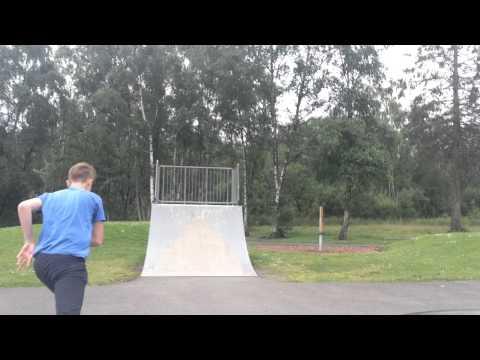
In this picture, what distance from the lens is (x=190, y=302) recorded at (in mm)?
7508

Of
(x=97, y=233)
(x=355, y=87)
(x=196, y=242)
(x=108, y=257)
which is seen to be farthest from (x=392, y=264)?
(x=355, y=87)

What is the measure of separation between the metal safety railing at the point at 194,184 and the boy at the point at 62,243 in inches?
348

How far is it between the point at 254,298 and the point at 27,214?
15.8 ft

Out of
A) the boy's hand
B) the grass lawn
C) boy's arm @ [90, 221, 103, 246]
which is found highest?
boy's arm @ [90, 221, 103, 246]

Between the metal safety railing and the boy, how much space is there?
8.83 meters

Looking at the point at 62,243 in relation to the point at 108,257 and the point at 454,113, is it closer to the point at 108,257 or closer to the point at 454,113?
the point at 108,257

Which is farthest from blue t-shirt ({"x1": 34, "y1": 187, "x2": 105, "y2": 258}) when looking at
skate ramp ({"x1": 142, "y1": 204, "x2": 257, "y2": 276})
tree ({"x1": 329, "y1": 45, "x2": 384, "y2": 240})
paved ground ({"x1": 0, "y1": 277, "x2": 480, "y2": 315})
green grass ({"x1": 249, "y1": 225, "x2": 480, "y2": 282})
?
tree ({"x1": 329, "y1": 45, "x2": 384, "y2": 240})

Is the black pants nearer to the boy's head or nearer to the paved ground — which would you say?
the boy's head

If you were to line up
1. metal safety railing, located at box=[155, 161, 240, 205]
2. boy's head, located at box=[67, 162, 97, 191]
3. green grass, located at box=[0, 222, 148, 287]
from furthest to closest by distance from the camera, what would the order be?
1. metal safety railing, located at box=[155, 161, 240, 205]
2. green grass, located at box=[0, 222, 148, 287]
3. boy's head, located at box=[67, 162, 97, 191]

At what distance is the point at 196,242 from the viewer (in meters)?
11.8

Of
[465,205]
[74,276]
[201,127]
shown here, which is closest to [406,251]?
[74,276]

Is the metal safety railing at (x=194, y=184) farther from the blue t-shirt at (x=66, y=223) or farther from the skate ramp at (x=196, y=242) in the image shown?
the blue t-shirt at (x=66, y=223)

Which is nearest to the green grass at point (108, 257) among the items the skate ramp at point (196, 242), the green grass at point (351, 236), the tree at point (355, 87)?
the skate ramp at point (196, 242)

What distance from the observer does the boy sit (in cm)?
371
